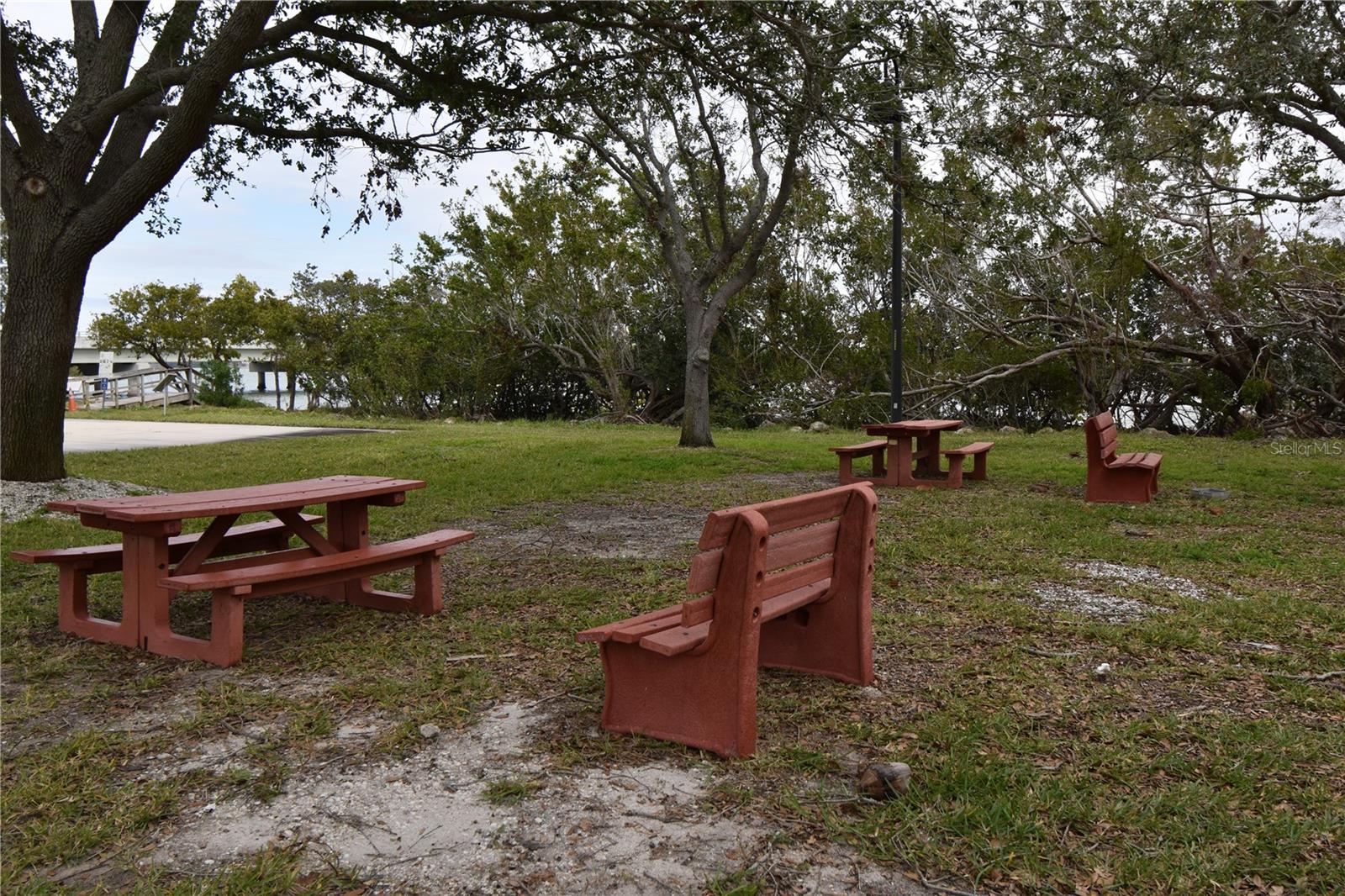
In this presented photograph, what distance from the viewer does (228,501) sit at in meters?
4.71

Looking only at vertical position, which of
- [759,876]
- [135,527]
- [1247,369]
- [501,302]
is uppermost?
[501,302]

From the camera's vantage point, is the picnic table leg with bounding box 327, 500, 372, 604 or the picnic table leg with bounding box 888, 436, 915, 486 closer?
the picnic table leg with bounding box 327, 500, 372, 604

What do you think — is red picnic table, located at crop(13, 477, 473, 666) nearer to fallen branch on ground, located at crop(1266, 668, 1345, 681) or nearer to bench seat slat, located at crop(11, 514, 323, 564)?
bench seat slat, located at crop(11, 514, 323, 564)

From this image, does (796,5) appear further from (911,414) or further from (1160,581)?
(911,414)

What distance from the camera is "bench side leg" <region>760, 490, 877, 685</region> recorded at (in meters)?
4.01

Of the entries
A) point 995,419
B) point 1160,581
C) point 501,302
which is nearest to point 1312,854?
point 1160,581

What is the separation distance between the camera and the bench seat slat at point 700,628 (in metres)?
3.26

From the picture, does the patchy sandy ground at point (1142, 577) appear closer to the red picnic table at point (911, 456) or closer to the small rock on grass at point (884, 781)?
the small rock on grass at point (884, 781)

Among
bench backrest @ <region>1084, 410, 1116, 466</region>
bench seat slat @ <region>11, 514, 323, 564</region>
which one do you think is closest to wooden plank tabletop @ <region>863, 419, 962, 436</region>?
bench backrest @ <region>1084, 410, 1116, 466</region>

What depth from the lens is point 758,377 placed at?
24469 mm

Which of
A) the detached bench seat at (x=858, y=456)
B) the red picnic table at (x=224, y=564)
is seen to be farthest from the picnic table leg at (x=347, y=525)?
the detached bench seat at (x=858, y=456)

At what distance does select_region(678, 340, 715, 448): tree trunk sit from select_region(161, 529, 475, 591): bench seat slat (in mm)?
10360

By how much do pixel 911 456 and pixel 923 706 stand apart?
7.70m

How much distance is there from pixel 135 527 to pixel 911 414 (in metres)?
18.6
